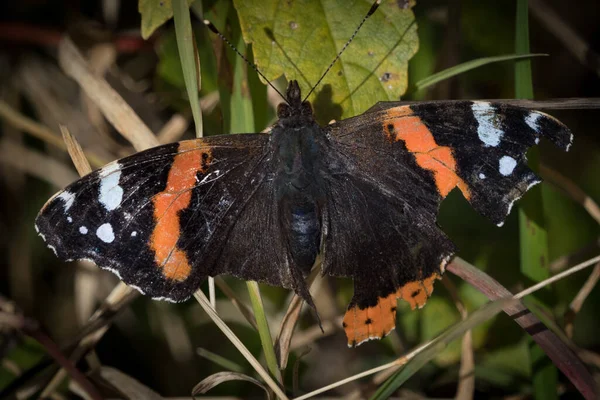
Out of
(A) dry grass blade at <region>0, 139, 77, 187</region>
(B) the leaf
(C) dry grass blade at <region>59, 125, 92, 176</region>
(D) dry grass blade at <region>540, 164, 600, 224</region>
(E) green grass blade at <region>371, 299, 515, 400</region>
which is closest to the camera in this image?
(E) green grass blade at <region>371, 299, 515, 400</region>

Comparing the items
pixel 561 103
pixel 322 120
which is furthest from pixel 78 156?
pixel 561 103

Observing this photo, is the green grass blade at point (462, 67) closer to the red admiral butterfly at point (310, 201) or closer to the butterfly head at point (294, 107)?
the red admiral butterfly at point (310, 201)

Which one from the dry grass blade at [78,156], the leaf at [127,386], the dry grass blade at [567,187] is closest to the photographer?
the dry grass blade at [78,156]

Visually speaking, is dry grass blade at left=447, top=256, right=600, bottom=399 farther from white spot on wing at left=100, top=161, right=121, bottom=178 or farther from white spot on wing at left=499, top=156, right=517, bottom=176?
white spot on wing at left=100, top=161, right=121, bottom=178

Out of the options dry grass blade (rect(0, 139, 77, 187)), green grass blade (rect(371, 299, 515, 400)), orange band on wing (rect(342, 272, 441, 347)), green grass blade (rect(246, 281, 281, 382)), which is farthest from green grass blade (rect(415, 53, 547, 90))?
dry grass blade (rect(0, 139, 77, 187))

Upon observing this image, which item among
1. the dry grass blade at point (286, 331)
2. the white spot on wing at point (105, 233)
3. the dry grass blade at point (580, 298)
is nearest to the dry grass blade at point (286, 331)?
the dry grass blade at point (286, 331)
